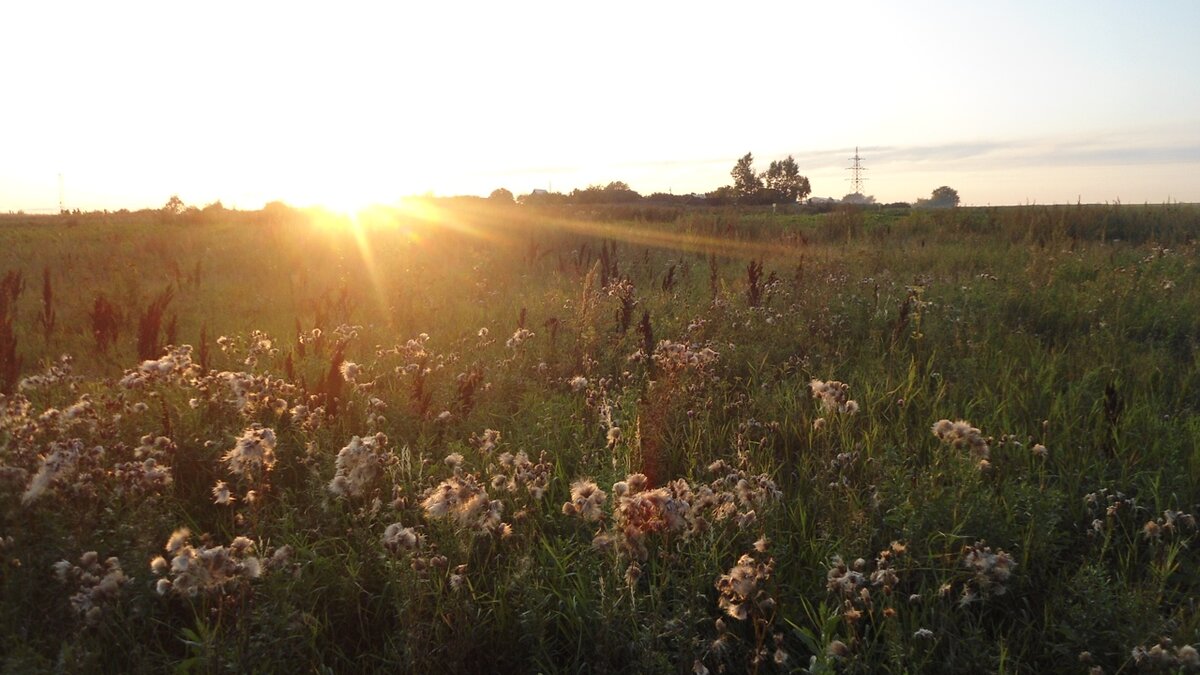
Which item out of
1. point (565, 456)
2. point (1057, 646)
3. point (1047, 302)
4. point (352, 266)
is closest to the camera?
point (1057, 646)

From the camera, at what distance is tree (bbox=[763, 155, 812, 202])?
7769 centimetres

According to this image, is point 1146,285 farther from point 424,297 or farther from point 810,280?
point 424,297

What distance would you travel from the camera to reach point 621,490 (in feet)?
6.72

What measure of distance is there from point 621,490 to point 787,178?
8429 centimetres

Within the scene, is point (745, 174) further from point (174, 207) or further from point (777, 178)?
point (174, 207)

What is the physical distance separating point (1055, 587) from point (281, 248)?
11.2 metres

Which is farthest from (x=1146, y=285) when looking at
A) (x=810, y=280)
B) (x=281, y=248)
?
(x=281, y=248)

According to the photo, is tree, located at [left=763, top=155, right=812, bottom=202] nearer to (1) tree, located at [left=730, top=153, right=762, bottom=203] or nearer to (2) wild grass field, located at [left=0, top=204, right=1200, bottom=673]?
(1) tree, located at [left=730, top=153, right=762, bottom=203]

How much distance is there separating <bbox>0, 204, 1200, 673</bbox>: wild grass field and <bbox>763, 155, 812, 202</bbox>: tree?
75.4m

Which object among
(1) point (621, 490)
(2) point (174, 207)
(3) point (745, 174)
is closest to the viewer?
(1) point (621, 490)

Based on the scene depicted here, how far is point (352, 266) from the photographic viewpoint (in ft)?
30.0

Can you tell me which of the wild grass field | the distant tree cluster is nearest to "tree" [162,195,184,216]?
the wild grass field

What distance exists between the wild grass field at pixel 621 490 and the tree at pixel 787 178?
75.4 metres

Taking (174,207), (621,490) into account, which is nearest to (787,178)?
(174,207)
